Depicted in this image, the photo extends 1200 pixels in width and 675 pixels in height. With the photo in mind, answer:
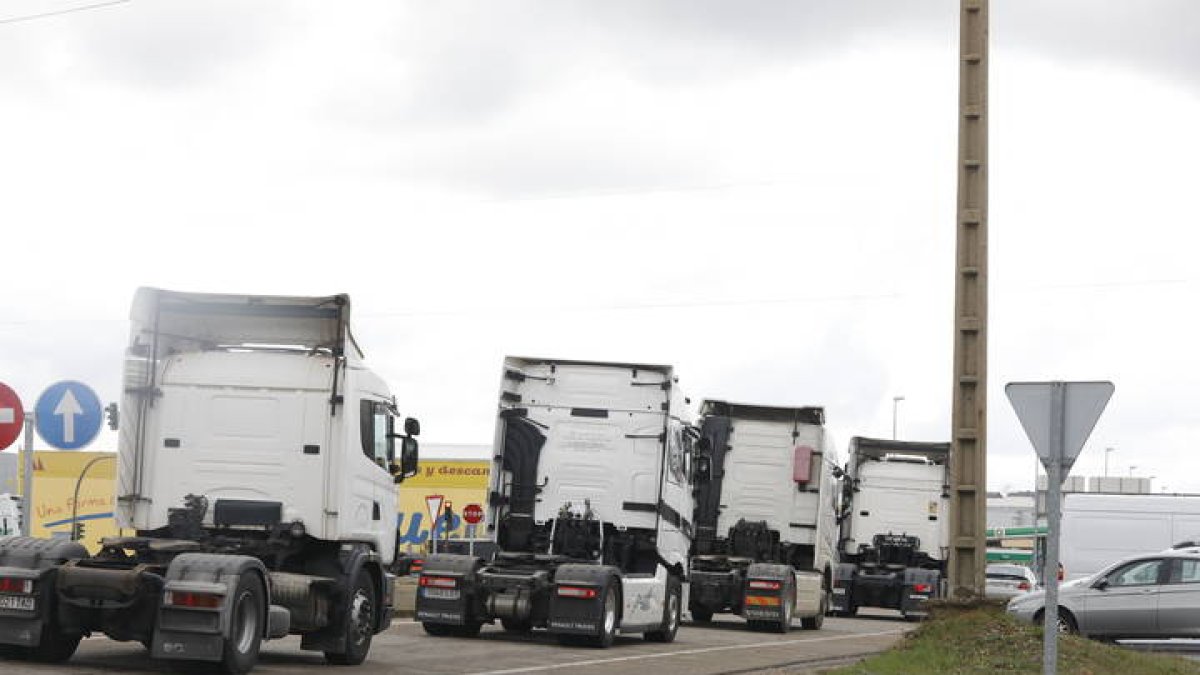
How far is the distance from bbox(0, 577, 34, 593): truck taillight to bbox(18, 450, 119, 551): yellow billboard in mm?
36813

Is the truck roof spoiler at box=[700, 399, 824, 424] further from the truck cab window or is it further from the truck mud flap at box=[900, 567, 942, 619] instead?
the truck cab window

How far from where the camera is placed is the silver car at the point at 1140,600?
25547 millimetres

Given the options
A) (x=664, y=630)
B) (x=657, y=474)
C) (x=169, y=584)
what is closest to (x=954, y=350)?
(x=657, y=474)

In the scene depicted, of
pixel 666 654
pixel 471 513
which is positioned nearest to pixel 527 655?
pixel 666 654

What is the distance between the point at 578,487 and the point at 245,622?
358 inches

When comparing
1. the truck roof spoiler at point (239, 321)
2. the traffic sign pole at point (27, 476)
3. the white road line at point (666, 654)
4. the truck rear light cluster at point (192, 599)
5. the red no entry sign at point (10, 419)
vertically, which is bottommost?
the white road line at point (666, 654)

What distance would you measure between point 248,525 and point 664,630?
915 centimetres

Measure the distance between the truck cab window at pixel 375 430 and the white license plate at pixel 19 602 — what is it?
3641 millimetres

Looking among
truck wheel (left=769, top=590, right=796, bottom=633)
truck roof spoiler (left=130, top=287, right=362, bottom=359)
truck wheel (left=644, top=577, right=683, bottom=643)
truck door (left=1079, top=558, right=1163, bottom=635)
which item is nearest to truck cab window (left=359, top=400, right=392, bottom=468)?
truck roof spoiler (left=130, top=287, right=362, bottom=359)

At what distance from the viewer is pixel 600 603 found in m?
22.5

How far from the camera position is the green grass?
59.7ft

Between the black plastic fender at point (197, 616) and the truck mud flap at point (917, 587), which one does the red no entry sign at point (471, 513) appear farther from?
the black plastic fender at point (197, 616)

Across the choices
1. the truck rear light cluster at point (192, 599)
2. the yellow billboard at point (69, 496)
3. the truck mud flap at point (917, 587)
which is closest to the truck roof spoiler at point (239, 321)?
the truck rear light cluster at point (192, 599)

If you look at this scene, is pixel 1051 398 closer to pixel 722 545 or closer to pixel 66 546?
pixel 66 546
